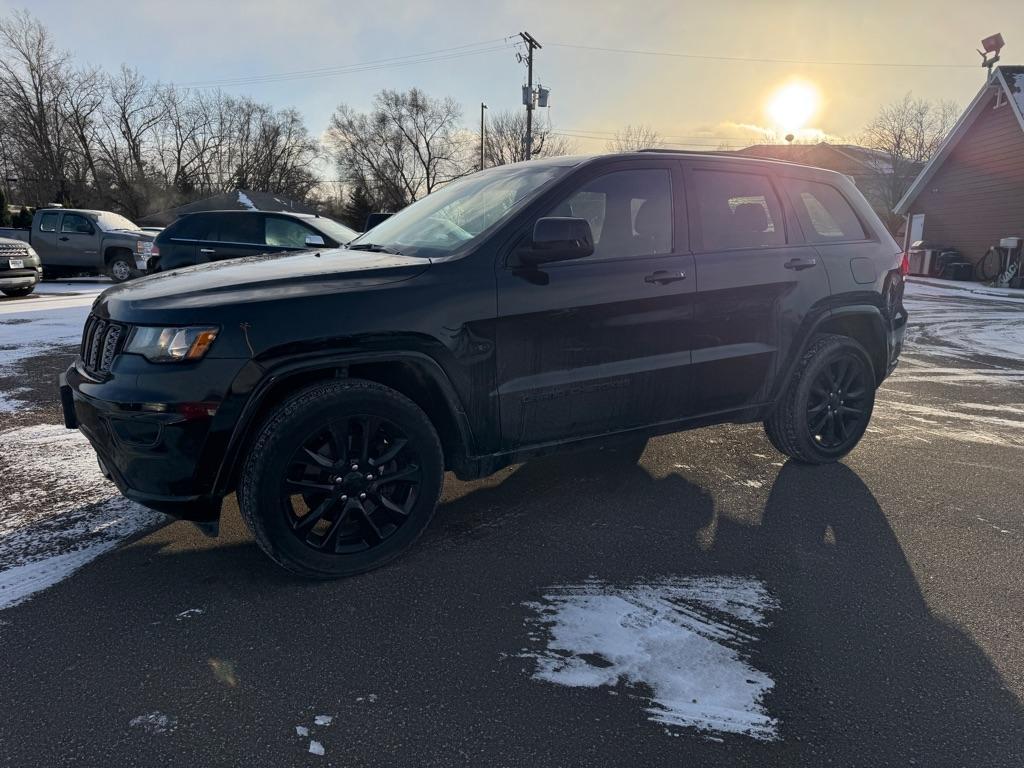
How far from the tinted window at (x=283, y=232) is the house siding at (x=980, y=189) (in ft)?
70.7

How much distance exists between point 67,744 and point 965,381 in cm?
761

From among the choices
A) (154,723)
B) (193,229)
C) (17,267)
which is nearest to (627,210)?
(154,723)

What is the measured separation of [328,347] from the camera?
256 centimetres

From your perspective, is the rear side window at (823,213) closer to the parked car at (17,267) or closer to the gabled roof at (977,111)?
the parked car at (17,267)

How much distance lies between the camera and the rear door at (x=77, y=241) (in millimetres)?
15375

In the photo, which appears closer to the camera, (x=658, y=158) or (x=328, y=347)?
(x=328, y=347)

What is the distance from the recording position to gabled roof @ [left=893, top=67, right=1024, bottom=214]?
19141 mm

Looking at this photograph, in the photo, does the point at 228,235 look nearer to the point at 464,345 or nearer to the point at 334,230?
the point at 334,230

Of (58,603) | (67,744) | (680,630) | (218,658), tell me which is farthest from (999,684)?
(58,603)

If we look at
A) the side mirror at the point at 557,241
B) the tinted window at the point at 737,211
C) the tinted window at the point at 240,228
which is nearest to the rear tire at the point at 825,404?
the tinted window at the point at 737,211

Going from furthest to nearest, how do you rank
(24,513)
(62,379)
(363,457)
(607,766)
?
(24,513), (62,379), (363,457), (607,766)

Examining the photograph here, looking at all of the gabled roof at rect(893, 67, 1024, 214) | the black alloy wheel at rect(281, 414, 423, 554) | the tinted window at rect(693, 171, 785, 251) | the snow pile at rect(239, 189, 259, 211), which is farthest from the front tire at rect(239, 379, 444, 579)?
the snow pile at rect(239, 189, 259, 211)

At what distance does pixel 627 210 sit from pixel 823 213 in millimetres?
1575

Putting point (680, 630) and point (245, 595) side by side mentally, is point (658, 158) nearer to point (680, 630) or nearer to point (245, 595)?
point (680, 630)
